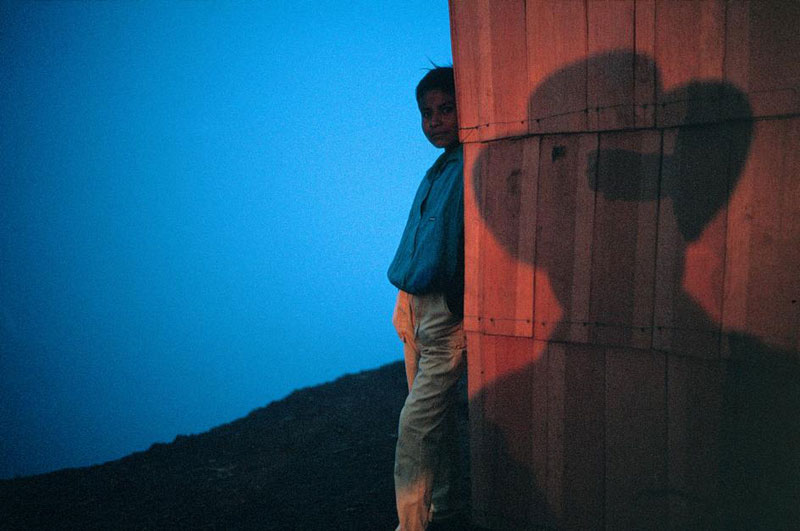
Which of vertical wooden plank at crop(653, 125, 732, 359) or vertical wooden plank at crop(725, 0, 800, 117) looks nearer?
vertical wooden plank at crop(725, 0, 800, 117)

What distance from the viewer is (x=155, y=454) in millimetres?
4801

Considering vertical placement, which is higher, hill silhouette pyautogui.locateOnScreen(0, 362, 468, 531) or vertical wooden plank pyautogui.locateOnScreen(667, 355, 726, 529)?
vertical wooden plank pyautogui.locateOnScreen(667, 355, 726, 529)

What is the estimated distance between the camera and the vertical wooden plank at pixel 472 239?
2146 millimetres

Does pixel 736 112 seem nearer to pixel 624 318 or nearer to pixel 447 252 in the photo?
pixel 624 318

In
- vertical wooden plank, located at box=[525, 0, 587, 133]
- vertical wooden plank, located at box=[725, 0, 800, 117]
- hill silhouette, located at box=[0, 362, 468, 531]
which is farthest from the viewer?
hill silhouette, located at box=[0, 362, 468, 531]

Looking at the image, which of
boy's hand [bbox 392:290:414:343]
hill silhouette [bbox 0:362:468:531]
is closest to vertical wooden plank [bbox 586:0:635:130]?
boy's hand [bbox 392:290:414:343]

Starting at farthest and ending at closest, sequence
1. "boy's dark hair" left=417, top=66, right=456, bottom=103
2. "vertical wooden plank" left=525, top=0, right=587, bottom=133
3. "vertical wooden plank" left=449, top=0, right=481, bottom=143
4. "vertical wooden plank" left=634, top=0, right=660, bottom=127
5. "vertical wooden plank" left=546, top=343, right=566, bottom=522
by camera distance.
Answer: "boy's dark hair" left=417, top=66, right=456, bottom=103 < "vertical wooden plank" left=449, top=0, right=481, bottom=143 < "vertical wooden plank" left=546, top=343, right=566, bottom=522 < "vertical wooden plank" left=525, top=0, right=587, bottom=133 < "vertical wooden plank" left=634, top=0, right=660, bottom=127

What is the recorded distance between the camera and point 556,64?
6.29ft

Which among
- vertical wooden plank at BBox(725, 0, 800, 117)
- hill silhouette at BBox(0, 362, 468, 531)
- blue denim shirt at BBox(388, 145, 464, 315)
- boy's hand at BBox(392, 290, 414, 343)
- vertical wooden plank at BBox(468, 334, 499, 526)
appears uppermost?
vertical wooden plank at BBox(725, 0, 800, 117)

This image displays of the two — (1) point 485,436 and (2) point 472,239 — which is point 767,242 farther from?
(1) point 485,436

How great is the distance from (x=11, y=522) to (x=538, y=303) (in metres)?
4.37

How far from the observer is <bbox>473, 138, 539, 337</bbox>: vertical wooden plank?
2.02m

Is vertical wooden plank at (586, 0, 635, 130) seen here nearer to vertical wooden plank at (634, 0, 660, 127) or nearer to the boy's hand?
vertical wooden plank at (634, 0, 660, 127)

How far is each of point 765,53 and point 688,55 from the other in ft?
0.75
